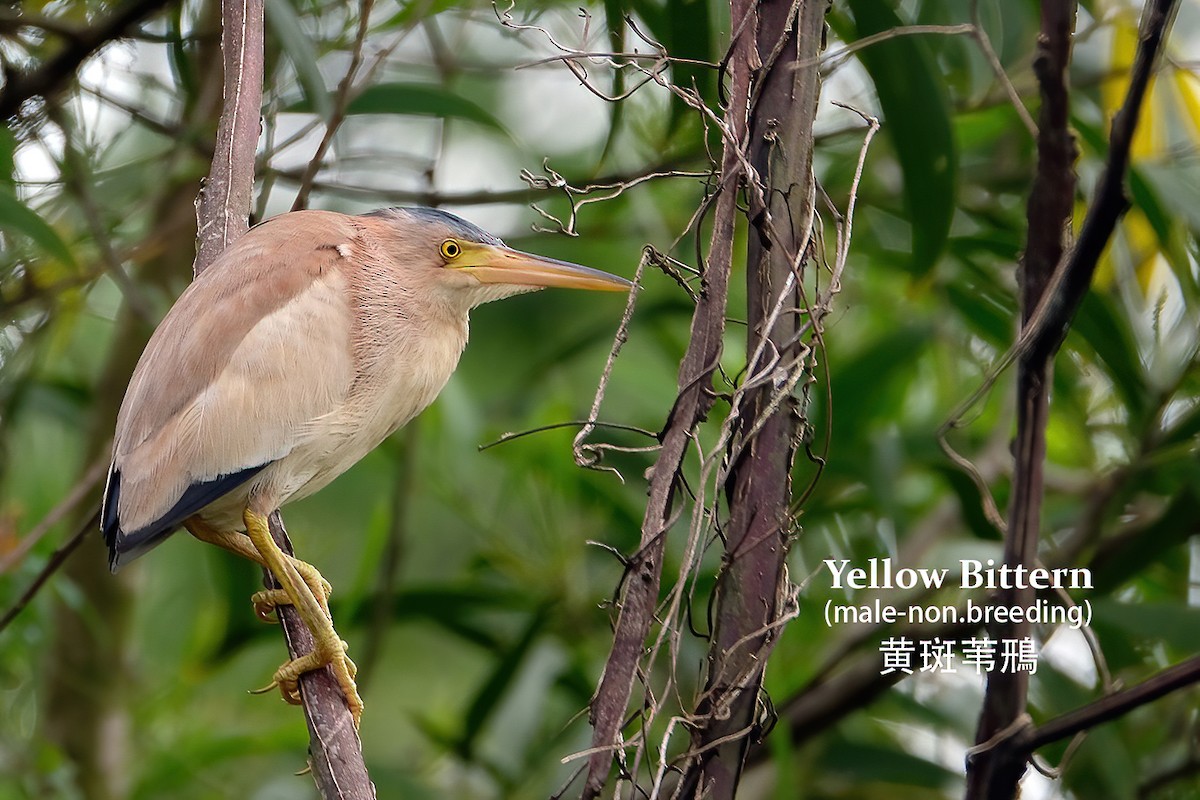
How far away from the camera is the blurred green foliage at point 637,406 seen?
2.05m

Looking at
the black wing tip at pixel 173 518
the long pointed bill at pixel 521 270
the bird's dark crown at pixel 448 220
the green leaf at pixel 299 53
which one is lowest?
the black wing tip at pixel 173 518

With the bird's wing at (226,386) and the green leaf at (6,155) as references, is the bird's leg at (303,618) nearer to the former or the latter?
the bird's wing at (226,386)

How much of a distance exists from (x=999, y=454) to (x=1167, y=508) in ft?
1.29

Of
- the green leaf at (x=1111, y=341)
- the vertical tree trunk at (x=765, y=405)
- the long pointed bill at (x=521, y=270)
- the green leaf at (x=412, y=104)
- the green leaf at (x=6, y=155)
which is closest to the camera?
the vertical tree trunk at (x=765, y=405)

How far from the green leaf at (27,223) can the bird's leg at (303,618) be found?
56cm

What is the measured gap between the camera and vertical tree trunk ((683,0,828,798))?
41.2 inches

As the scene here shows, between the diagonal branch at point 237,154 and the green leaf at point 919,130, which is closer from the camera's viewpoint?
the diagonal branch at point 237,154

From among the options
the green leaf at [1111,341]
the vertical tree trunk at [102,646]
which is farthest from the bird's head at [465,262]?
the vertical tree trunk at [102,646]

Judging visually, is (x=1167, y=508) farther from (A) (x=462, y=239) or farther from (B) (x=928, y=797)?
(A) (x=462, y=239)

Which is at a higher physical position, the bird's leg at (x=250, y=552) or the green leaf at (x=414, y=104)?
the green leaf at (x=414, y=104)

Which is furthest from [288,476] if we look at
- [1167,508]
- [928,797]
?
[928,797]

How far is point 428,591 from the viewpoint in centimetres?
254

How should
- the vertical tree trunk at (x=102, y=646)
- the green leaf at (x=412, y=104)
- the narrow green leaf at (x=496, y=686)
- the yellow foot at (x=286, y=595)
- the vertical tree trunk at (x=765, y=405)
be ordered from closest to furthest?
the vertical tree trunk at (x=765, y=405) → the yellow foot at (x=286, y=595) → the green leaf at (x=412, y=104) → the narrow green leaf at (x=496, y=686) → the vertical tree trunk at (x=102, y=646)

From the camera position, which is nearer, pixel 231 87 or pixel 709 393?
pixel 709 393
